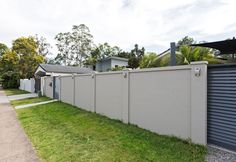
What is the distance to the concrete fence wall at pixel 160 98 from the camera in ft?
17.2

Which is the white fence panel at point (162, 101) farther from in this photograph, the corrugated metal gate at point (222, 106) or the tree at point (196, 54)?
the tree at point (196, 54)

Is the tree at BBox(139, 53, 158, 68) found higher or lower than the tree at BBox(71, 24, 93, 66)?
lower

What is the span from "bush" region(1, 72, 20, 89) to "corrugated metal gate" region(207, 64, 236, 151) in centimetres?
3938

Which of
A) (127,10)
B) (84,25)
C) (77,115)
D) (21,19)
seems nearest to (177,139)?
(77,115)

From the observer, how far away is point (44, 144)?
5902 millimetres

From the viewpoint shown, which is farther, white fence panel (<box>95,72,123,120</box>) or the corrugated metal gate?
white fence panel (<box>95,72,123,120</box>)

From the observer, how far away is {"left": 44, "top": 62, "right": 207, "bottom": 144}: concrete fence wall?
17.2ft

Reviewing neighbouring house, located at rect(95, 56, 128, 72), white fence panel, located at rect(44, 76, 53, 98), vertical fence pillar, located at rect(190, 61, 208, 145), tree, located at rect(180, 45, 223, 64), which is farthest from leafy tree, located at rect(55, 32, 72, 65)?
vertical fence pillar, located at rect(190, 61, 208, 145)

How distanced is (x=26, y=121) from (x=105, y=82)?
355cm

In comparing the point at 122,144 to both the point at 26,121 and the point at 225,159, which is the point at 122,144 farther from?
the point at 26,121

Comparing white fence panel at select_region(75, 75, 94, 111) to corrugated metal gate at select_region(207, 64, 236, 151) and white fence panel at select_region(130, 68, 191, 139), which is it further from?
corrugated metal gate at select_region(207, 64, 236, 151)

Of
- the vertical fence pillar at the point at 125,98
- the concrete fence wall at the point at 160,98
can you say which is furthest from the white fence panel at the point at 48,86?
the vertical fence pillar at the point at 125,98

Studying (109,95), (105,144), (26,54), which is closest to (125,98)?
(109,95)

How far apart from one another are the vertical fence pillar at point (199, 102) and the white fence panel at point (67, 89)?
918 cm
